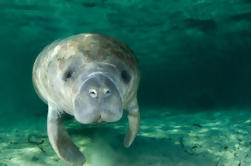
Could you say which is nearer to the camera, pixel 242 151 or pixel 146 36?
pixel 242 151

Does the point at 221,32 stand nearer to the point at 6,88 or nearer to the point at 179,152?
the point at 179,152

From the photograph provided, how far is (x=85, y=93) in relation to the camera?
249cm

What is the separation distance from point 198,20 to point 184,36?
4086 millimetres

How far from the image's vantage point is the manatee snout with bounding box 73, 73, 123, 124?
245cm

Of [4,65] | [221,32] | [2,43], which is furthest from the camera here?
[4,65]

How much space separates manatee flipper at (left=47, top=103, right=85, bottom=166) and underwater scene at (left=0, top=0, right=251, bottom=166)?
0.02 metres

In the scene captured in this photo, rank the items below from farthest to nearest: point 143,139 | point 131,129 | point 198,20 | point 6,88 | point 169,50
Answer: point 6,88, point 169,50, point 198,20, point 143,139, point 131,129

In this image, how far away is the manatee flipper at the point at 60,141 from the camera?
3.65 m

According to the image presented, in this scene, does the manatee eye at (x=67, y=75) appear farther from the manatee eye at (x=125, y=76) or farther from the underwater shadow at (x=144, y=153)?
the underwater shadow at (x=144, y=153)

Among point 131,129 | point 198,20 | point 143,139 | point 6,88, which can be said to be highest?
point 198,20

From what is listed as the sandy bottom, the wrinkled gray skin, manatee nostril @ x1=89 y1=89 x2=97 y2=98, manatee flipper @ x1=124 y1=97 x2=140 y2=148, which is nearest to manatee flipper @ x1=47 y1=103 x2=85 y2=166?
the wrinkled gray skin

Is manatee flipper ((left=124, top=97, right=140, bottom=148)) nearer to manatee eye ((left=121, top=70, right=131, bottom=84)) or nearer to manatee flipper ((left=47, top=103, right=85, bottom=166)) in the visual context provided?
manatee flipper ((left=47, top=103, right=85, bottom=166))

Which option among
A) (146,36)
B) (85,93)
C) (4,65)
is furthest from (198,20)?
(4,65)

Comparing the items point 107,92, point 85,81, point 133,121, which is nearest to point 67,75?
point 85,81
